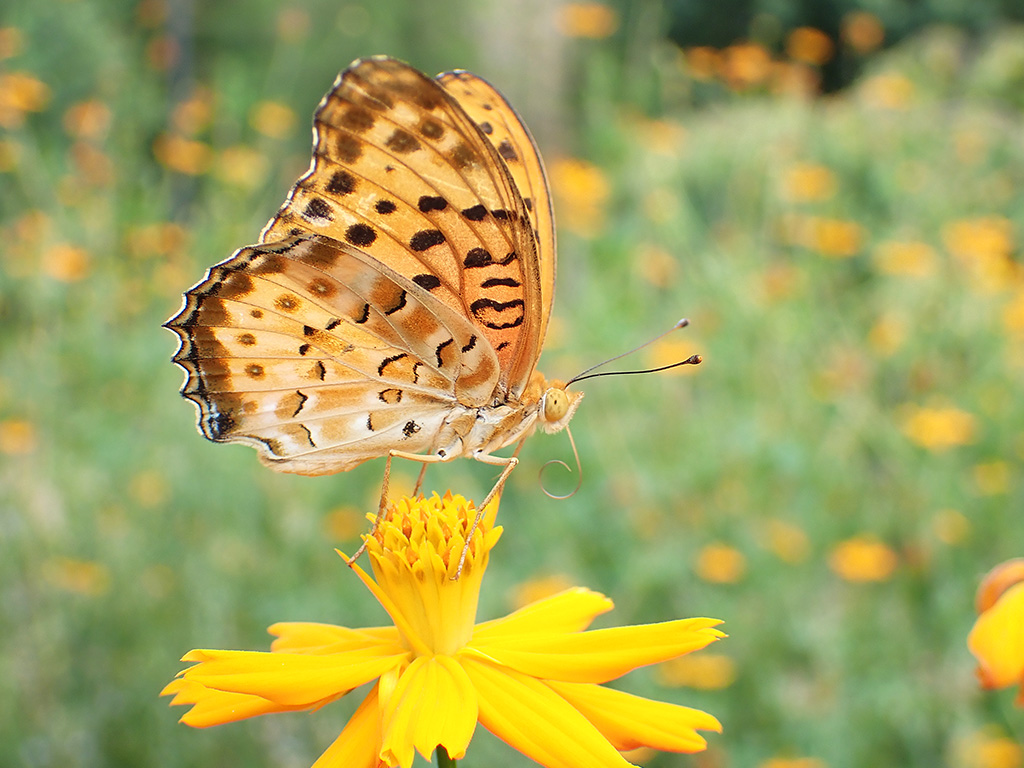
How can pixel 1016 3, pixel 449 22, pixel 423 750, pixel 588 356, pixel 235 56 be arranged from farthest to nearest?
pixel 1016 3 → pixel 449 22 → pixel 235 56 → pixel 588 356 → pixel 423 750

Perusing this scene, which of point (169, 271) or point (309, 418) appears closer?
point (309, 418)

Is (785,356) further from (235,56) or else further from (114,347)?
(235,56)

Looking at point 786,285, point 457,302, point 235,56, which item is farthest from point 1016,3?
point 457,302

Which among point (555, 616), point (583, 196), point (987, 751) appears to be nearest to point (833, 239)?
point (583, 196)

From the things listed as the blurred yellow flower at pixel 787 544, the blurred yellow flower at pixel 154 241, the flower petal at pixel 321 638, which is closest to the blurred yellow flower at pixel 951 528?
the blurred yellow flower at pixel 787 544

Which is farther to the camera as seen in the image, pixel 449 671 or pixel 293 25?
pixel 293 25

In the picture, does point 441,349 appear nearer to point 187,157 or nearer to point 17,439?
point 17,439
